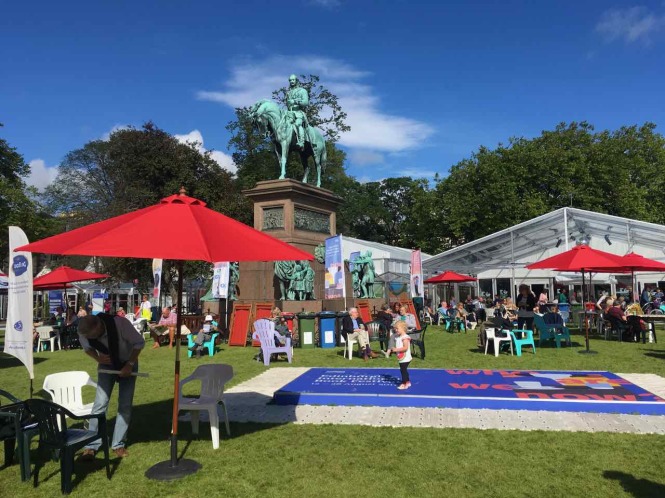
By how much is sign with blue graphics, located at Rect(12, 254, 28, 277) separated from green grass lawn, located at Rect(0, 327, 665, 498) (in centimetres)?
223

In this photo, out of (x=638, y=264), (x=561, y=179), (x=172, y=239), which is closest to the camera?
(x=172, y=239)

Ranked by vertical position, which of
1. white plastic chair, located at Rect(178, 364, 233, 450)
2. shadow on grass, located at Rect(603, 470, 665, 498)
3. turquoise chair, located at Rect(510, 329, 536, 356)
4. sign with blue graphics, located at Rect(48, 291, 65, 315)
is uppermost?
sign with blue graphics, located at Rect(48, 291, 65, 315)

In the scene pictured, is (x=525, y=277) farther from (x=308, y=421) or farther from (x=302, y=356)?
(x=308, y=421)

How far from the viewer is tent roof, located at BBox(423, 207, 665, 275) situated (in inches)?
947

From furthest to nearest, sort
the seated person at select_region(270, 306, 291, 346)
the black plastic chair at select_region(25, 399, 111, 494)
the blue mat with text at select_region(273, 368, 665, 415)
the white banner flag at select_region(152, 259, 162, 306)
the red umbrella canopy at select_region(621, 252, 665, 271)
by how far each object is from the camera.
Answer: the white banner flag at select_region(152, 259, 162, 306)
the red umbrella canopy at select_region(621, 252, 665, 271)
the seated person at select_region(270, 306, 291, 346)
the blue mat with text at select_region(273, 368, 665, 415)
the black plastic chair at select_region(25, 399, 111, 494)

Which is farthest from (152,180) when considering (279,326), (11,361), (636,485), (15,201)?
(636,485)

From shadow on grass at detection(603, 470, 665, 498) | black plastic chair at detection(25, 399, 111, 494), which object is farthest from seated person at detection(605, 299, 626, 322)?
black plastic chair at detection(25, 399, 111, 494)

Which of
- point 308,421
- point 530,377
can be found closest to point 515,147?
point 530,377

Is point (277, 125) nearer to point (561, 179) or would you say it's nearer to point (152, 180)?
point (152, 180)

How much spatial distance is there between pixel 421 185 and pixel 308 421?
1486 inches

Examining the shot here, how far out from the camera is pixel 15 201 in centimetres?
2644

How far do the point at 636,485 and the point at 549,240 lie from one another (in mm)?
26742

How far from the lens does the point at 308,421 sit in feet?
20.9

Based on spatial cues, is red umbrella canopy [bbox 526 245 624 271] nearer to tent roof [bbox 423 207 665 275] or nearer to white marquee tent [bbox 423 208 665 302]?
white marquee tent [bbox 423 208 665 302]
